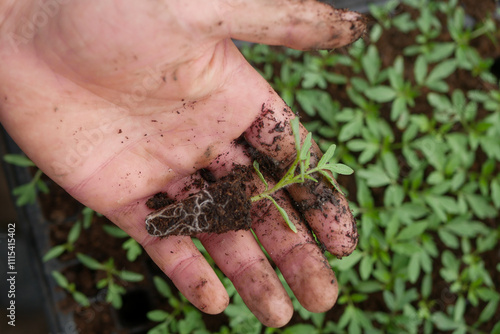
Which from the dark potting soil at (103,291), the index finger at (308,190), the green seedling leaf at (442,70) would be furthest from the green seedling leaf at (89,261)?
the green seedling leaf at (442,70)

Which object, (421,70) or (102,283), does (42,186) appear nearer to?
(102,283)

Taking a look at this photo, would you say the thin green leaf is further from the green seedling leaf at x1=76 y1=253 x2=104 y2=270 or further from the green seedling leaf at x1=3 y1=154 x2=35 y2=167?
the green seedling leaf at x1=3 y1=154 x2=35 y2=167

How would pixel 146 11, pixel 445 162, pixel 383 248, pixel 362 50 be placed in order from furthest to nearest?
1. pixel 362 50
2. pixel 445 162
3. pixel 383 248
4. pixel 146 11

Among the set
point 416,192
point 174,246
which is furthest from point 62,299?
point 416,192

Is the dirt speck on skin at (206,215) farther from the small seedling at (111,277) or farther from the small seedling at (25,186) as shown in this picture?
the small seedling at (25,186)

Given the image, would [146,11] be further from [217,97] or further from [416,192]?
[416,192]
